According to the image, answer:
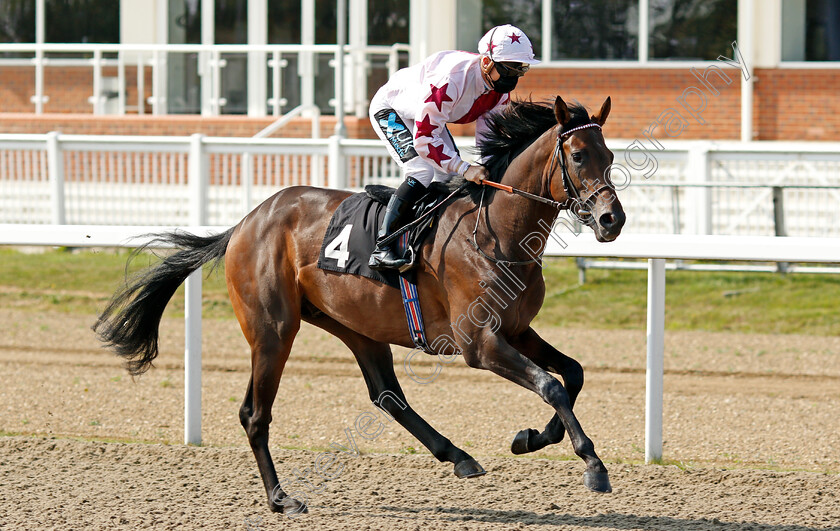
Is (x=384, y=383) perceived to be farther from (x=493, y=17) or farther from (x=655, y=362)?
(x=493, y=17)

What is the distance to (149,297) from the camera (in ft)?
16.8

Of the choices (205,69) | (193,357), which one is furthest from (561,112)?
(205,69)

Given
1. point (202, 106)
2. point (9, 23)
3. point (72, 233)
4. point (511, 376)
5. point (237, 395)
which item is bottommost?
point (237, 395)

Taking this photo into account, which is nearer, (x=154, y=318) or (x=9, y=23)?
(x=154, y=318)

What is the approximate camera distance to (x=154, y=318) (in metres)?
5.15

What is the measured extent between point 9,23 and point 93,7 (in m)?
1.30

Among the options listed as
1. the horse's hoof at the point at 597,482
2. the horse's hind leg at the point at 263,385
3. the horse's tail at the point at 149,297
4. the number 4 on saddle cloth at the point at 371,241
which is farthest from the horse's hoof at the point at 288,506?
the horse's hoof at the point at 597,482

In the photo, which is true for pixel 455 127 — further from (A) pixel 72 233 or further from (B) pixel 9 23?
(A) pixel 72 233

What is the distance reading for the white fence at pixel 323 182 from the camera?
10.5 m

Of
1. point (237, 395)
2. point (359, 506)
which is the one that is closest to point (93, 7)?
point (237, 395)

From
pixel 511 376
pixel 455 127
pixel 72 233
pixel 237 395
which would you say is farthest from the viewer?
pixel 455 127

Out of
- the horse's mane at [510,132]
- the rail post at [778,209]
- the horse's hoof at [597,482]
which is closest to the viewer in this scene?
the horse's hoof at [597,482]

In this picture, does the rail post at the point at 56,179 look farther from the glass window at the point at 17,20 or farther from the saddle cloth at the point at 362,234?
the saddle cloth at the point at 362,234

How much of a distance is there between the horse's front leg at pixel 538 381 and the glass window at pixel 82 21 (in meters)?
12.4
